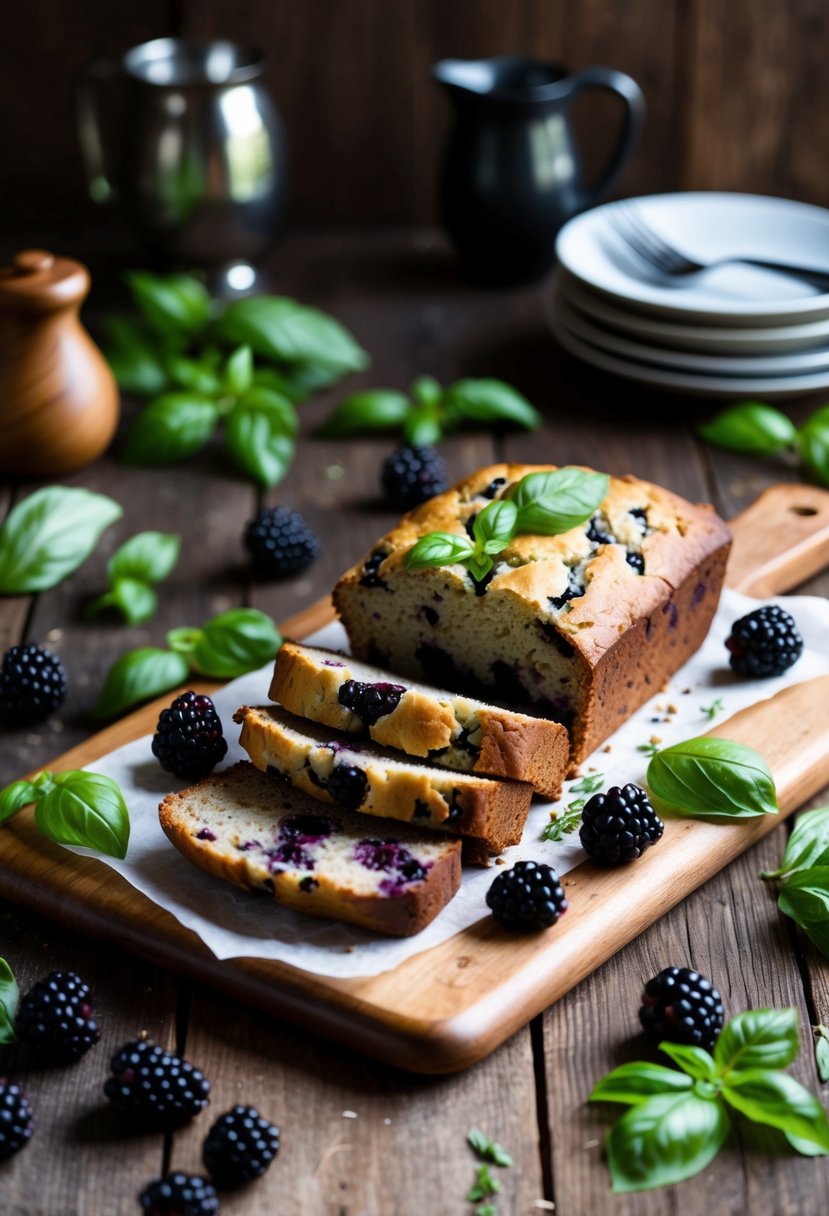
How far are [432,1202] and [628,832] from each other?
717 mm

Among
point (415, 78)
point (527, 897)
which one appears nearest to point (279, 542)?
point (527, 897)

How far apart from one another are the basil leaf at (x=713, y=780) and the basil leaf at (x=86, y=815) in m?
0.95

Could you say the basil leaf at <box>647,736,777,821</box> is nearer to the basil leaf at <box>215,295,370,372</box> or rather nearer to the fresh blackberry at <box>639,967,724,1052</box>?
the fresh blackberry at <box>639,967,724,1052</box>

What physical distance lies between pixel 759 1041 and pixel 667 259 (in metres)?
2.74

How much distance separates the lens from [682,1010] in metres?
2.16

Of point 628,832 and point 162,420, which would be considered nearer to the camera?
point 628,832

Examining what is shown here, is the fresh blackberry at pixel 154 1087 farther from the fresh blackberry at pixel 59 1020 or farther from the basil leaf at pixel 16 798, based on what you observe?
the basil leaf at pixel 16 798

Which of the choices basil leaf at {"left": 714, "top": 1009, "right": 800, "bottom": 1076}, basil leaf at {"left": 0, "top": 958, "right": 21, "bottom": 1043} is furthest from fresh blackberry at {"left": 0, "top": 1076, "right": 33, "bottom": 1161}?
basil leaf at {"left": 714, "top": 1009, "right": 800, "bottom": 1076}

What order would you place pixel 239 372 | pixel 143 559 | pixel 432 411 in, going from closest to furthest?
pixel 143 559 < pixel 239 372 < pixel 432 411

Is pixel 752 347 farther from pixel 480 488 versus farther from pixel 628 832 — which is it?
pixel 628 832

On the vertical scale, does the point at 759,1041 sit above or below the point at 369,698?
below

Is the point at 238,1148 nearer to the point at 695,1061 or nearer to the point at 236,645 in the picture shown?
the point at 695,1061

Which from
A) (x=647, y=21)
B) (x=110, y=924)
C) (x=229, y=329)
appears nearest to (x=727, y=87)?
(x=647, y=21)

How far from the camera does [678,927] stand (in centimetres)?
246
